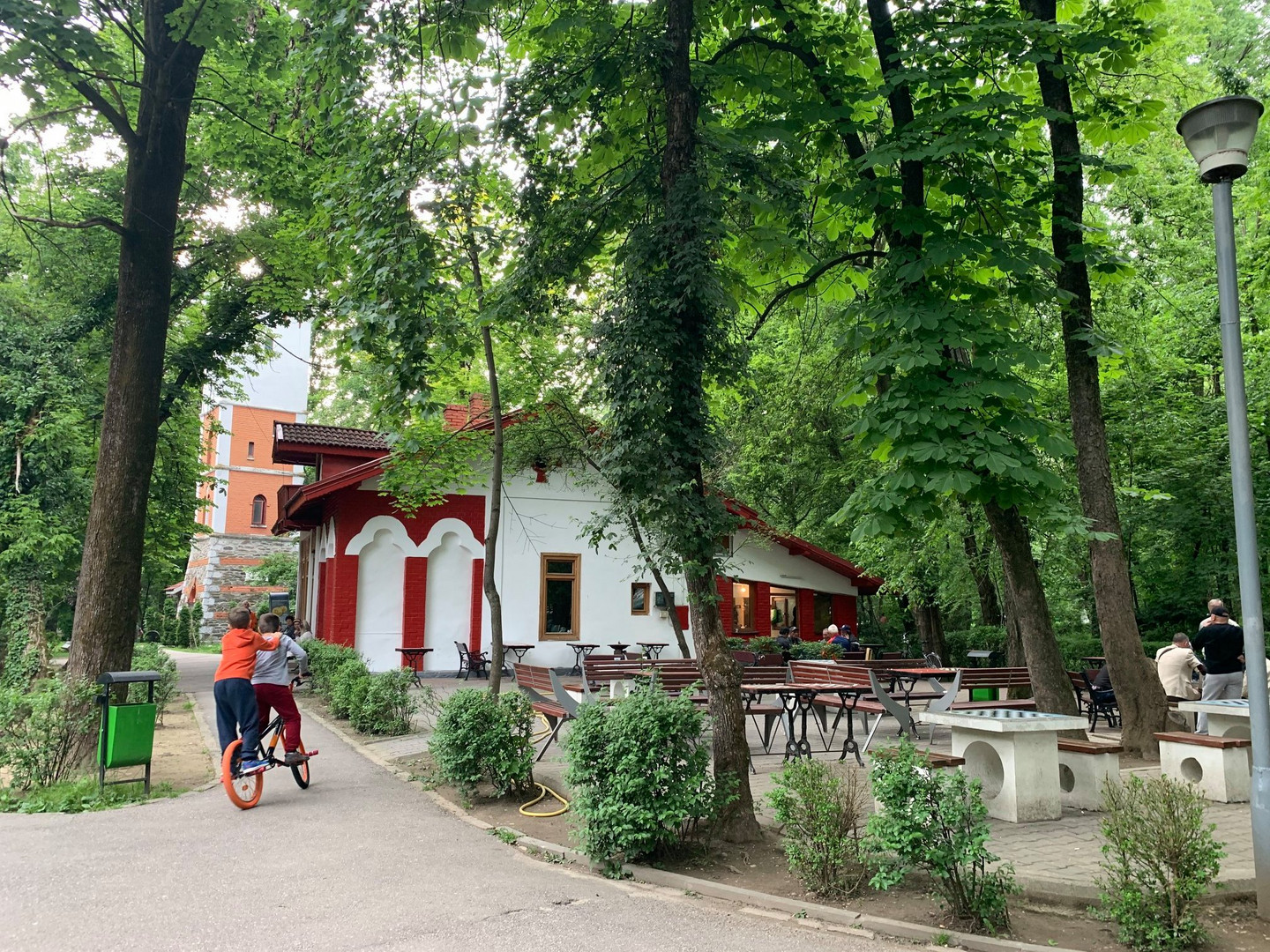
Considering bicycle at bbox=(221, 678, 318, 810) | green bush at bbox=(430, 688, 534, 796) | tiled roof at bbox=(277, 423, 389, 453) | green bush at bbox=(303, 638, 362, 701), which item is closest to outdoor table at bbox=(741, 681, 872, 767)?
green bush at bbox=(430, 688, 534, 796)

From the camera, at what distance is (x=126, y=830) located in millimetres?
7062

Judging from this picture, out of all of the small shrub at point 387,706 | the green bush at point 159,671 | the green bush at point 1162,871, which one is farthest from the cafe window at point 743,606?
the green bush at point 1162,871

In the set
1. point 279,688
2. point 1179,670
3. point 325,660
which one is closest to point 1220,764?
point 1179,670

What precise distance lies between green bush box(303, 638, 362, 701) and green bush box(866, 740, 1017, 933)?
→ 1058 cm

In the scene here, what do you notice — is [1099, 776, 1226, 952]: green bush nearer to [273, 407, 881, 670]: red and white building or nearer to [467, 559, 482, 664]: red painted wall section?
[273, 407, 881, 670]: red and white building

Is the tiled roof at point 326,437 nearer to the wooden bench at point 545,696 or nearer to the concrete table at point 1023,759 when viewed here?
the wooden bench at point 545,696

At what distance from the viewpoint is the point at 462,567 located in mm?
21297

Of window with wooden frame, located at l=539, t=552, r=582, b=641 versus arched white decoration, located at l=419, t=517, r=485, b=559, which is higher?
arched white decoration, located at l=419, t=517, r=485, b=559

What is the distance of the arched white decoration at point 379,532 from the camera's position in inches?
794

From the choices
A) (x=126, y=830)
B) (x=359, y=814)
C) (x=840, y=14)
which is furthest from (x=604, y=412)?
(x=840, y=14)

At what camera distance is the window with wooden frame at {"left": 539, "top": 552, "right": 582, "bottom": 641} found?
72.4ft

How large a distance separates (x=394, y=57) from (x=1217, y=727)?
1045 cm

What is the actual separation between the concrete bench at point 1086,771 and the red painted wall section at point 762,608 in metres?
17.2

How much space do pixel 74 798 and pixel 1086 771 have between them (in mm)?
8835
